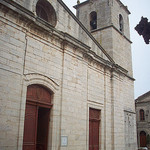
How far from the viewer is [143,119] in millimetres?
31516

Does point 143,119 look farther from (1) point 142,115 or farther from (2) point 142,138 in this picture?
(2) point 142,138

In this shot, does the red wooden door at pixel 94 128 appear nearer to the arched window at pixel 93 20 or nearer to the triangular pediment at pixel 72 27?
the triangular pediment at pixel 72 27

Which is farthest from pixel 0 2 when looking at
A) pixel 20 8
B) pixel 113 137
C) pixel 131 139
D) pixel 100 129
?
pixel 131 139

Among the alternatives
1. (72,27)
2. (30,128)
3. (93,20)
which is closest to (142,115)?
(93,20)

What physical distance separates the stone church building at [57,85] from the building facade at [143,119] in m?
15.2

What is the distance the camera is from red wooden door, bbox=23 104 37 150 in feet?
28.9

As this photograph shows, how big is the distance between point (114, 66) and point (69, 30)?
4910mm

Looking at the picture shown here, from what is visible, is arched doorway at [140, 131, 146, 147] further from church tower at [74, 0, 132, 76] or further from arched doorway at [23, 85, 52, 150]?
arched doorway at [23, 85, 52, 150]

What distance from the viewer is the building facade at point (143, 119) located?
30.6 meters

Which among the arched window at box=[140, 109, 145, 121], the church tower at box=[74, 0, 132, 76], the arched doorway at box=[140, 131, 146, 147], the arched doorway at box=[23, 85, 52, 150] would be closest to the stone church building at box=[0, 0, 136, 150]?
the arched doorway at box=[23, 85, 52, 150]

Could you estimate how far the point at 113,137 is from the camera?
13.7 metres

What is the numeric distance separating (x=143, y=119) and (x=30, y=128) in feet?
83.4

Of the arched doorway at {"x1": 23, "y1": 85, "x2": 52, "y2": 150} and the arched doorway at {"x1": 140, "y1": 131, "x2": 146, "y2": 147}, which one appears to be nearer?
the arched doorway at {"x1": 23, "y1": 85, "x2": 52, "y2": 150}

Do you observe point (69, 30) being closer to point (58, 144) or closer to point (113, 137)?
point (58, 144)
